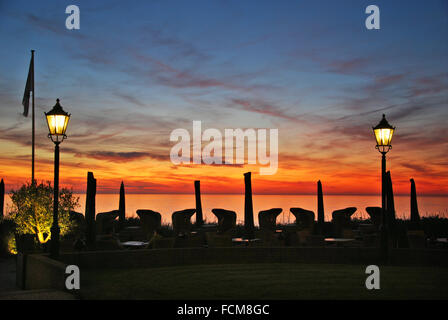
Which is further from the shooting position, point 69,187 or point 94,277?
point 69,187

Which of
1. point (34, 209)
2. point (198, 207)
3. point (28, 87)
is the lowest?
point (34, 209)

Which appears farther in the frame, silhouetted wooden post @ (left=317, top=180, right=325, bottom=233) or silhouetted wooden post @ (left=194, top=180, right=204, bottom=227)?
silhouetted wooden post @ (left=194, top=180, right=204, bottom=227)

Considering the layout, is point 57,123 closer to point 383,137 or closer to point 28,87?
point 383,137

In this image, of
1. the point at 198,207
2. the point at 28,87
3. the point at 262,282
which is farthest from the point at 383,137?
the point at 28,87

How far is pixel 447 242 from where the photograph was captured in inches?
599

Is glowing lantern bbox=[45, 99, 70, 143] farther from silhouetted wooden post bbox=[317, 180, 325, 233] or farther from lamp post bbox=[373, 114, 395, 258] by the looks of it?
silhouetted wooden post bbox=[317, 180, 325, 233]

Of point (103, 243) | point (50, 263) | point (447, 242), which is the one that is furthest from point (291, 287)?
point (447, 242)

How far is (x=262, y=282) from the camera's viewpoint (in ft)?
33.2

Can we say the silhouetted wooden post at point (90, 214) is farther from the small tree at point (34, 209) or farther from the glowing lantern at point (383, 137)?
the glowing lantern at point (383, 137)

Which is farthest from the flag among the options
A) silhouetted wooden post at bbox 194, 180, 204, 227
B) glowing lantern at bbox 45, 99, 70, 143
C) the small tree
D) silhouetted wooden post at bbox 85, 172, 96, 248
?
glowing lantern at bbox 45, 99, 70, 143

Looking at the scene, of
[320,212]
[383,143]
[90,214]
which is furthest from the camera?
[320,212]

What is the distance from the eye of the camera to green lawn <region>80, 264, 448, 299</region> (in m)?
8.98
